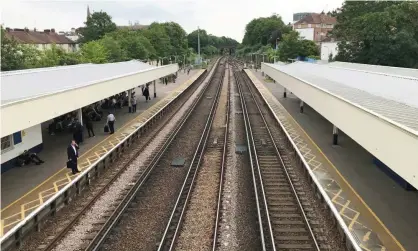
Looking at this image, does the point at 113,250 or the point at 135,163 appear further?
the point at 135,163

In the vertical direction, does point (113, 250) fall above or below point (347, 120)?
below

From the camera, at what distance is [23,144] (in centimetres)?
1700

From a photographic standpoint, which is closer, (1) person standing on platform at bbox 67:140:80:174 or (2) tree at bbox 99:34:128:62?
(1) person standing on platform at bbox 67:140:80:174

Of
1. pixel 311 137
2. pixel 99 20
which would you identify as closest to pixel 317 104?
pixel 311 137

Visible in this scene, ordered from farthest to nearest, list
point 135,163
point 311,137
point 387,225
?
1. point 311,137
2. point 135,163
3. point 387,225

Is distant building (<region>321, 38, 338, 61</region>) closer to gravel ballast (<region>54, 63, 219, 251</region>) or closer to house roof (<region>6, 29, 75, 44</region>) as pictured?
house roof (<region>6, 29, 75, 44</region>)

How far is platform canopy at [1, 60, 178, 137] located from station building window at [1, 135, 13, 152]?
5.63 ft

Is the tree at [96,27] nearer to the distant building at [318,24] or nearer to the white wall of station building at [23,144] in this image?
the distant building at [318,24]

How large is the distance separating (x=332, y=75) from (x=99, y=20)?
75.6m

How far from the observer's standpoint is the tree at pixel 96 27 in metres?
91.5

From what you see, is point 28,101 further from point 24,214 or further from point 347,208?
point 347,208

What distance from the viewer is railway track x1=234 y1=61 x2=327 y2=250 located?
34.4 feet

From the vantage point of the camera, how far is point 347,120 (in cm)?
1470

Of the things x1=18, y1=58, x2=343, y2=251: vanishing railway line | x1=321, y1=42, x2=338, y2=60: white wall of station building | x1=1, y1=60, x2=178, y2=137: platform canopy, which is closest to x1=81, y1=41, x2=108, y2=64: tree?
x1=1, y1=60, x2=178, y2=137: platform canopy
